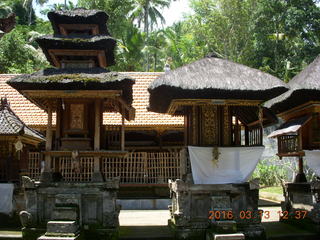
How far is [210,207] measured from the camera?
9031 mm

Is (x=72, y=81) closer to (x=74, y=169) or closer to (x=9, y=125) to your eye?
(x=74, y=169)

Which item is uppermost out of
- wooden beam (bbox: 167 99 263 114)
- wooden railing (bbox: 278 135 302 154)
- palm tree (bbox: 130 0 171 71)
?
palm tree (bbox: 130 0 171 71)

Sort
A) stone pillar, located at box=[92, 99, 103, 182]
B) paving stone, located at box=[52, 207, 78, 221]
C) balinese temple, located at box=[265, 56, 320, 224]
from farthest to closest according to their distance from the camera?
1. balinese temple, located at box=[265, 56, 320, 224]
2. stone pillar, located at box=[92, 99, 103, 182]
3. paving stone, located at box=[52, 207, 78, 221]

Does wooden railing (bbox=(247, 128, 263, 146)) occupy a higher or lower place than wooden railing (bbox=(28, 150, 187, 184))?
higher

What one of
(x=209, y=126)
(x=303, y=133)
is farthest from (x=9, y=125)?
(x=303, y=133)

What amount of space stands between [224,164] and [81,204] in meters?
3.62

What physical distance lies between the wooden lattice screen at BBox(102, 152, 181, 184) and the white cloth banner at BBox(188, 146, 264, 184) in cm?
481

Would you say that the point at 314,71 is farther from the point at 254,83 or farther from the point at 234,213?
the point at 234,213

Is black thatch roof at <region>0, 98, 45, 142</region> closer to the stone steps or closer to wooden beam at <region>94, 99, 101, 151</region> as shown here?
wooden beam at <region>94, 99, 101, 151</region>

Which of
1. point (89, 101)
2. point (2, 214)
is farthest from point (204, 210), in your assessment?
point (2, 214)

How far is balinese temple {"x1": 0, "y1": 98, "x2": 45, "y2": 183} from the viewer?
11.0 metres

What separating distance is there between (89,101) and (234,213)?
4.62m

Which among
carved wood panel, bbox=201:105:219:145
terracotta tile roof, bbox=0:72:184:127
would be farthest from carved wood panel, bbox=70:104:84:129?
terracotta tile roof, bbox=0:72:184:127

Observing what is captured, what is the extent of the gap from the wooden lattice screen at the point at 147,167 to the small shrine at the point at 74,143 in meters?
4.12
